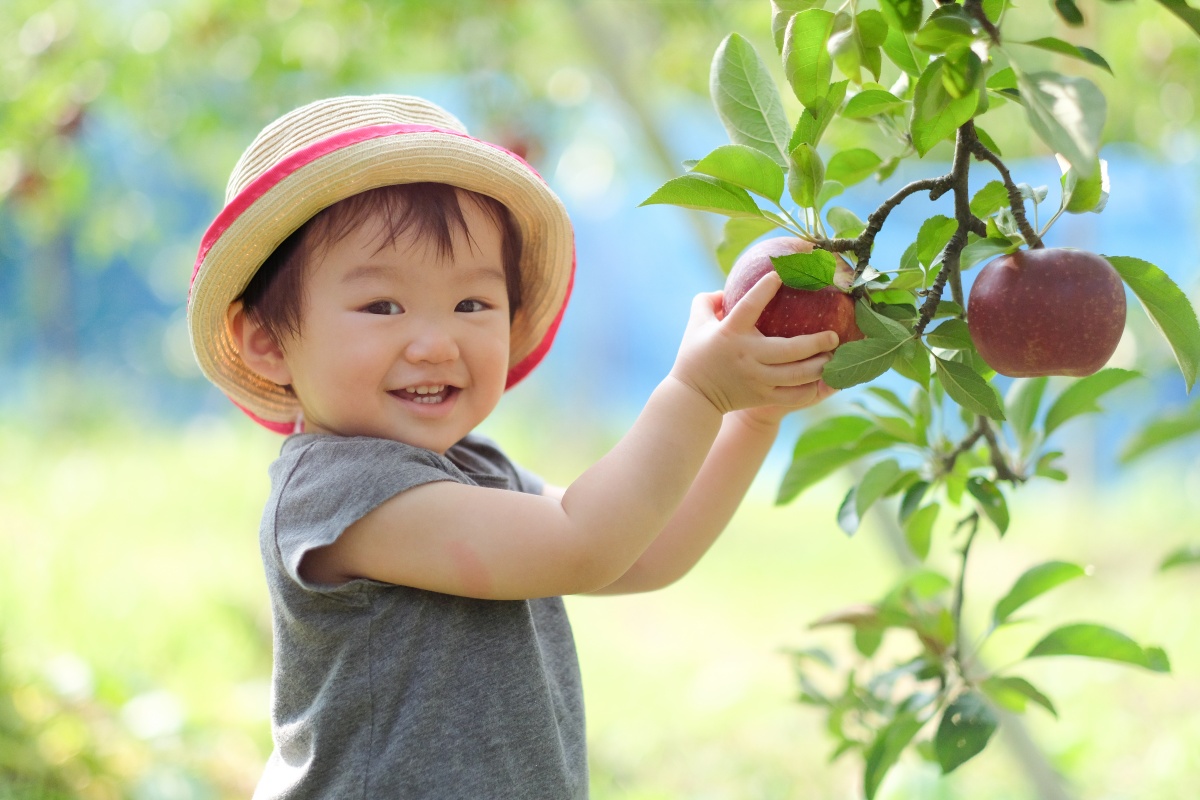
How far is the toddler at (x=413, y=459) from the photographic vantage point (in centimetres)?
94

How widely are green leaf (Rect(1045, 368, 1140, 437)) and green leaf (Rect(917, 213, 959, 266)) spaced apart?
0.32 metres

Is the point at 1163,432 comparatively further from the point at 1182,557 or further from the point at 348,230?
the point at 348,230

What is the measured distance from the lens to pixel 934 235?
0.85 meters

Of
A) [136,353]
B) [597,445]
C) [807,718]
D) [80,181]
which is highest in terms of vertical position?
[80,181]

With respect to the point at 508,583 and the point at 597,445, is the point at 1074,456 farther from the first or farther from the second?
the point at 508,583

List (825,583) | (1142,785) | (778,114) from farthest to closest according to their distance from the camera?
(825,583), (1142,785), (778,114)

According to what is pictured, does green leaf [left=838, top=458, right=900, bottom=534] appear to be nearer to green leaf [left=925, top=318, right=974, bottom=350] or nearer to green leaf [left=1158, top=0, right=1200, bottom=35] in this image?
green leaf [left=925, top=318, right=974, bottom=350]

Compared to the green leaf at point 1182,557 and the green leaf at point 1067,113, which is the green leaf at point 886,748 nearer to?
the green leaf at point 1182,557

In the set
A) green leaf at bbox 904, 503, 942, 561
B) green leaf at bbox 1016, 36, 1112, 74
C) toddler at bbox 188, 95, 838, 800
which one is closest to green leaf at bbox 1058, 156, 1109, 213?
green leaf at bbox 1016, 36, 1112, 74

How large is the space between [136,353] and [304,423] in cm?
691

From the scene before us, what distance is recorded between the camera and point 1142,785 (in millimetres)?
2586

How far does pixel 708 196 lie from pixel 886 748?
0.64 meters

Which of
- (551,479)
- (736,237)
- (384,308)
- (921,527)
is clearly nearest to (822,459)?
(921,527)

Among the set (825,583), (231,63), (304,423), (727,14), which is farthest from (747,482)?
(825,583)
